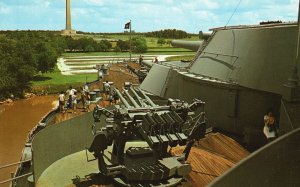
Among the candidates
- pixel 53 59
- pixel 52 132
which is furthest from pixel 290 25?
pixel 53 59

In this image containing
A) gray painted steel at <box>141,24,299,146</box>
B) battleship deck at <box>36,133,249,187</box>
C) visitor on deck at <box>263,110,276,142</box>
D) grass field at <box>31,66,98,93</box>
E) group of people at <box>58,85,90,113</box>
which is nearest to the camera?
battleship deck at <box>36,133,249,187</box>

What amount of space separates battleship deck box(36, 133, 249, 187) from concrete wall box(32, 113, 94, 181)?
193mm

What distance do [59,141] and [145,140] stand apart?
2.58 m

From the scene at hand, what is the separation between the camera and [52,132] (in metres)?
8.09

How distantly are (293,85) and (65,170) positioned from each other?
5.16 metres

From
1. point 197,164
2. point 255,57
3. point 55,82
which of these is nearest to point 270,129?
point 197,164

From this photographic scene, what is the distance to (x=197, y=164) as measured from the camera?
8688 millimetres

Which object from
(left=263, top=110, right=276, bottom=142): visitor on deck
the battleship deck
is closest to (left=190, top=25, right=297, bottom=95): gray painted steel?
(left=263, top=110, right=276, bottom=142): visitor on deck

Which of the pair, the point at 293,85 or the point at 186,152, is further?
the point at 186,152

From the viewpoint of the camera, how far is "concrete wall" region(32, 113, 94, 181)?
297 inches

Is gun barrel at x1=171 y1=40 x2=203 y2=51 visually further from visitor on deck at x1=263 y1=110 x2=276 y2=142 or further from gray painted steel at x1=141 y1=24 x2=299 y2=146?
visitor on deck at x1=263 y1=110 x2=276 y2=142

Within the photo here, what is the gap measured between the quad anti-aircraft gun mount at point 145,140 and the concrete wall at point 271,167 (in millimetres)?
2719

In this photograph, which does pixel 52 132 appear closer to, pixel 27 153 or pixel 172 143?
pixel 27 153

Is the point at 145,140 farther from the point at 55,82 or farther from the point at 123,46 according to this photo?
the point at 123,46
